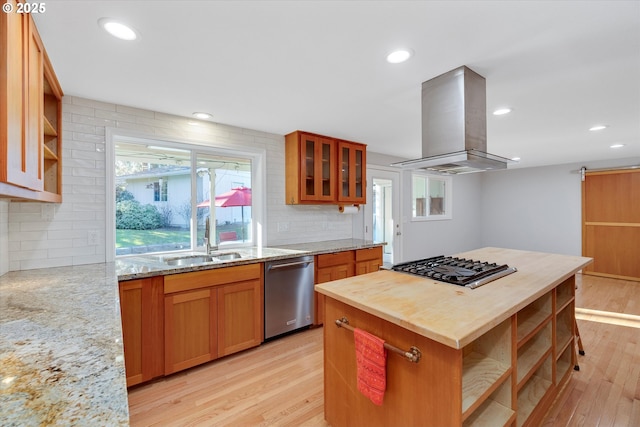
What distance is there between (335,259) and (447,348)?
2.16m

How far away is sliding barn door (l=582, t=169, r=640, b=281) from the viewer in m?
5.07

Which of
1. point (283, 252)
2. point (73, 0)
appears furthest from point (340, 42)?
point (283, 252)

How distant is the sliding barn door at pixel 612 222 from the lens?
5.07m

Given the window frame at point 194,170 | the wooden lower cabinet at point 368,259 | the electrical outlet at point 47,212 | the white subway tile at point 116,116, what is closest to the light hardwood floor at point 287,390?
the wooden lower cabinet at point 368,259

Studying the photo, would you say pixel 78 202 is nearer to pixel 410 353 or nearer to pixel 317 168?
pixel 317 168

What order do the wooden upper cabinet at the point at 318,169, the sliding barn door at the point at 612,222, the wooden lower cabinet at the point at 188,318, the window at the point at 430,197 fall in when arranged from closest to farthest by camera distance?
the wooden lower cabinet at the point at 188,318 < the wooden upper cabinet at the point at 318,169 < the sliding barn door at the point at 612,222 < the window at the point at 430,197

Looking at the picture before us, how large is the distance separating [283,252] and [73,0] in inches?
89.9

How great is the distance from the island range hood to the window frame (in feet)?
6.14

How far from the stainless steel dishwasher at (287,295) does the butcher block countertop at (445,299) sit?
46.6 inches

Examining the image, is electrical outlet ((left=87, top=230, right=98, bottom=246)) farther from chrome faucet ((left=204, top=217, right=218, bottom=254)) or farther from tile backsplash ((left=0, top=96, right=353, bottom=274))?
chrome faucet ((left=204, top=217, right=218, bottom=254))

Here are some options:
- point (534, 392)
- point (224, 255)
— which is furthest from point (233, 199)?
point (534, 392)

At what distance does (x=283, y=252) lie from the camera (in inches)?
118

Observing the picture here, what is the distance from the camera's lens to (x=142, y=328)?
215cm

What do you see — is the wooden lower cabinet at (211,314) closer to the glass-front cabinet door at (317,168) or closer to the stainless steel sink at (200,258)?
the stainless steel sink at (200,258)
